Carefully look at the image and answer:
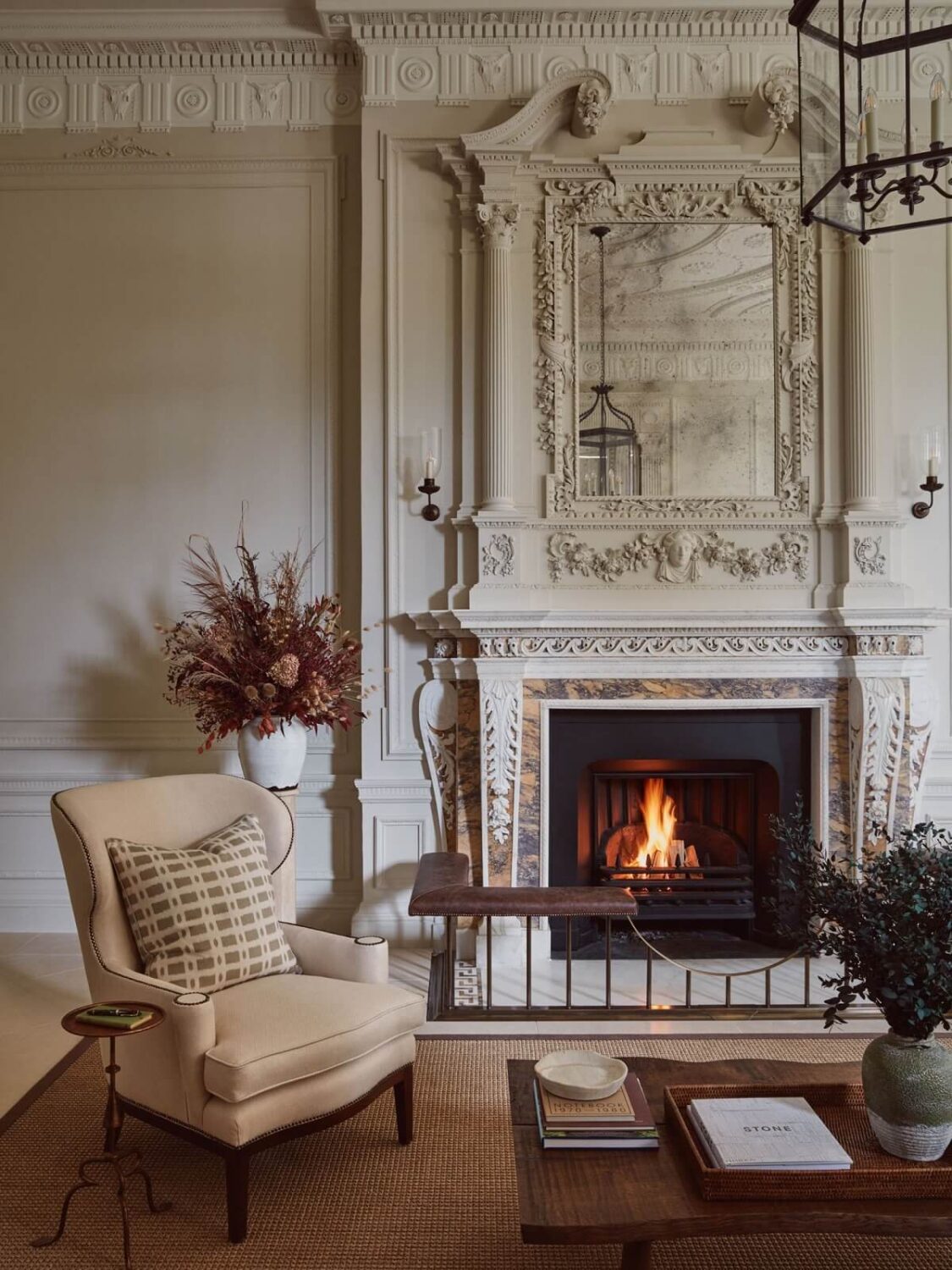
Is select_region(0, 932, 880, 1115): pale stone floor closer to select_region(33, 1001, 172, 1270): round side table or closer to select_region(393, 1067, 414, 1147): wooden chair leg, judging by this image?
select_region(33, 1001, 172, 1270): round side table

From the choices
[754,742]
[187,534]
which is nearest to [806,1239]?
[754,742]

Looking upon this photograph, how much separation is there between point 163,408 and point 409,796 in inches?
82.7

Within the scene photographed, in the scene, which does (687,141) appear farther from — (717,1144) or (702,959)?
(717,1144)

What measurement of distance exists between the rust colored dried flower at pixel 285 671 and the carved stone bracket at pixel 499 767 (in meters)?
0.84

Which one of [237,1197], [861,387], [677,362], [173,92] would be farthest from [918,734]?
[173,92]

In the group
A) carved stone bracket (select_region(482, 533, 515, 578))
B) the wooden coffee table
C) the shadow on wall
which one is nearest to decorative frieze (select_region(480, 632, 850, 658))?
carved stone bracket (select_region(482, 533, 515, 578))

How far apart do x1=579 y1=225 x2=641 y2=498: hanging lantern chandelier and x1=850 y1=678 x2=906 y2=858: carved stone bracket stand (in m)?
1.33

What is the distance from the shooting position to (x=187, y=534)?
4.52 m

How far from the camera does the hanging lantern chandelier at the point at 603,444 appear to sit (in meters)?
4.31

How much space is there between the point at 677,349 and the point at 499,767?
1.96 metres

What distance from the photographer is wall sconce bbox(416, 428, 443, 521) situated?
422 cm

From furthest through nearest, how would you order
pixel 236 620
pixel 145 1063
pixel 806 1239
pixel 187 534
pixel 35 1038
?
pixel 187 534 → pixel 236 620 → pixel 35 1038 → pixel 145 1063 → pixel 806 1239

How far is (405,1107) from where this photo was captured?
2557 millimetres

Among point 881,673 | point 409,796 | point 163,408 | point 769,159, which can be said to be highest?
point 769,159
